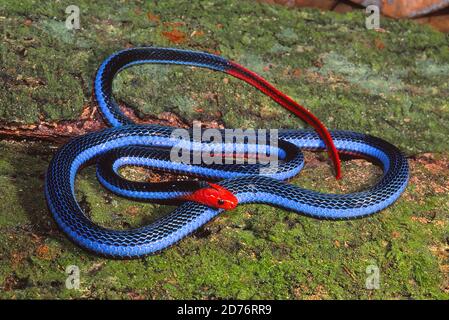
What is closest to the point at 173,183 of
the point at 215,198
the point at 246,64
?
the point at 215,198

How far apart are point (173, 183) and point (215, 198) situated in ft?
1.43

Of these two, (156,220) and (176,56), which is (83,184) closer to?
(156,220)

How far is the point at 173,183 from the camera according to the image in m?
4.80

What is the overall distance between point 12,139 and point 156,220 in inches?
79.4

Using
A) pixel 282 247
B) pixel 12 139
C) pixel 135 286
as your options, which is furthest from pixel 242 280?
pixel 12 139

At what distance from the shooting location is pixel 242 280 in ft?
13.9

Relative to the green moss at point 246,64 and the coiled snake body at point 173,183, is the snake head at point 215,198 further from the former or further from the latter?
the green moss at point 246,64

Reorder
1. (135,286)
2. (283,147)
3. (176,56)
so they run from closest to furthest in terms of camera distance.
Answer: (135,286) → (283,147) → (176,56)

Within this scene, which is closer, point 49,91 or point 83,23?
point 49,91

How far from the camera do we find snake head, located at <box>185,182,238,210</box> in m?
4.59

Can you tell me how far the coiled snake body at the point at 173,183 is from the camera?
430 centimetres

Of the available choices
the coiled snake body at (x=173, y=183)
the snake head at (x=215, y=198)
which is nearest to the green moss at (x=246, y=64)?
the coiled snake body at (x=173, y=183)

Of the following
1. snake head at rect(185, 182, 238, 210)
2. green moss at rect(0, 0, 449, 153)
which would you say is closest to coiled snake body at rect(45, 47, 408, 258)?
snake head at rect(185, 182, 238, 210)

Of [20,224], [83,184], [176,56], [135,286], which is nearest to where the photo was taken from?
[135,286]
